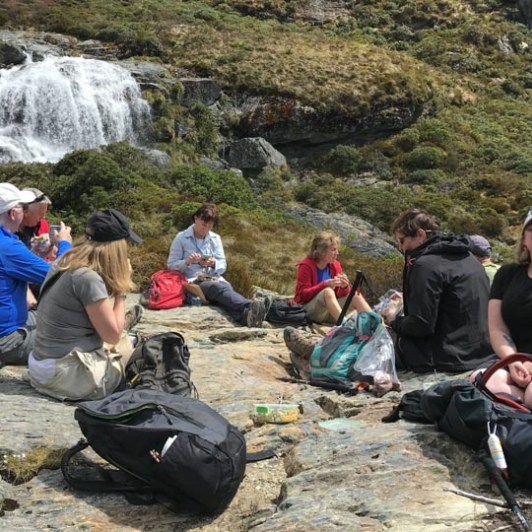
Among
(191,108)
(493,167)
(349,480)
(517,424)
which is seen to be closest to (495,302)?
(517,424)

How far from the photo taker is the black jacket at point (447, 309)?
4547mm

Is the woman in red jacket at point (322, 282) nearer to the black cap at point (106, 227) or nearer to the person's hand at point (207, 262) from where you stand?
the person's hand at point (207, 262)

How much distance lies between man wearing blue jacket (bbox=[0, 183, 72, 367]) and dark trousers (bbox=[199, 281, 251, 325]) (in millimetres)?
2698

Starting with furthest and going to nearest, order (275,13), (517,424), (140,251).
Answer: (275,13)
(140,251)
(517,424)

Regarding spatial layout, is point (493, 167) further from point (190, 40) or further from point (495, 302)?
point (495, 302)

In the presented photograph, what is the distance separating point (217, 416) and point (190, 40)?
32887mm

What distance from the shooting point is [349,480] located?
9.61 feet

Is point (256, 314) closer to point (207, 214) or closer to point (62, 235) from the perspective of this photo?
point (207, 214)

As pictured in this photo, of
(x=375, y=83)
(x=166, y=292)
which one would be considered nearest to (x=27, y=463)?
(x=166, y=292)

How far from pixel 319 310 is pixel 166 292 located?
1.80 meters

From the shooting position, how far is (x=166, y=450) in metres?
2.97

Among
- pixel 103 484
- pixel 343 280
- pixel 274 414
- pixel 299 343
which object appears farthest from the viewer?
pixel 343 280

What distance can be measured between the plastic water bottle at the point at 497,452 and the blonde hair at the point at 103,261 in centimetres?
235

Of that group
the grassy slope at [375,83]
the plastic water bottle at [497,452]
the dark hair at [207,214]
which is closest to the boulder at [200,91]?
the grassy slope at [375,83]
